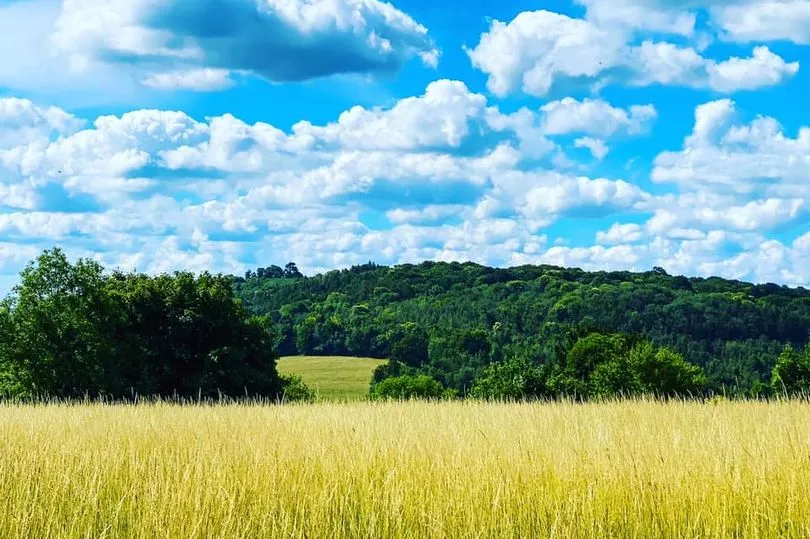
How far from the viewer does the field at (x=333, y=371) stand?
97.6 m

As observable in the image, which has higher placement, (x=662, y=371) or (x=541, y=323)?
(x=541, y=323)

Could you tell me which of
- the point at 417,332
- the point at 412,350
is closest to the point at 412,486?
the point at 412,350

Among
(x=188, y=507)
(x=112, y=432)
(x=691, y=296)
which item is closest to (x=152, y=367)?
(x=112, y=432)

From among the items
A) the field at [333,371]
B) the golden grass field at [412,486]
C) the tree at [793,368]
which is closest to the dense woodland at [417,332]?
the tree at [793,368]

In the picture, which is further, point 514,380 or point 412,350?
point 412,350

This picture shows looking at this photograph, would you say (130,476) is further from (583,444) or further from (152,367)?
(152,367)

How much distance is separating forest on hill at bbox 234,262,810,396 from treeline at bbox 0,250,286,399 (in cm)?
1298

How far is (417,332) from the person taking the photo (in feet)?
366

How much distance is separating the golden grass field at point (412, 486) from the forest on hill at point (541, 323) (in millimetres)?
33180

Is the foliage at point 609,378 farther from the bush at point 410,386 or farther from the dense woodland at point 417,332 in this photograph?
the bush at point 410,386

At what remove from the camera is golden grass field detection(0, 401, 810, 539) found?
5.78 m

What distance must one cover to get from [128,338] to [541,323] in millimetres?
84769

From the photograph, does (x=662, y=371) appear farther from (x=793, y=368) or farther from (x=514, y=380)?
(x=514, y=380)

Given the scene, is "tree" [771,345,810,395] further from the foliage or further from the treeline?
the treeline
